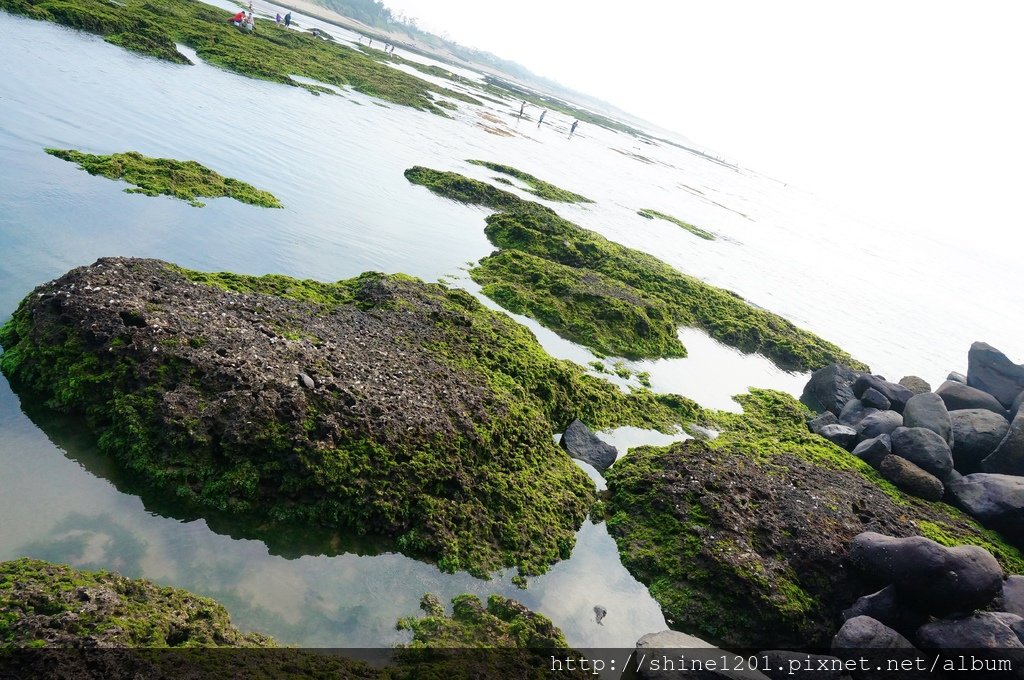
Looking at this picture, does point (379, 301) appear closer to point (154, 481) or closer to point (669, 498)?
point (154, 481)

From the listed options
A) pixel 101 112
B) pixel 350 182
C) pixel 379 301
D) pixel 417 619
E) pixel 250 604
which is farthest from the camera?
pixel 350 182

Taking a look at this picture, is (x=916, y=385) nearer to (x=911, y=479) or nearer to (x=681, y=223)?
(x=911, y=479)

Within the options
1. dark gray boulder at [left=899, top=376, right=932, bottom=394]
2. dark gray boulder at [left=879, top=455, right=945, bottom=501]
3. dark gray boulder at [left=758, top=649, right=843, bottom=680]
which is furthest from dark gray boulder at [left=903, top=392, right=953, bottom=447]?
dark gray boulder at [left=758, top=649, right=843, bottom=680]

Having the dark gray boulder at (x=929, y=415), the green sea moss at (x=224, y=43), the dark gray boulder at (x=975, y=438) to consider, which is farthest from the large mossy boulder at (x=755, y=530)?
the green sea moss at (x=224, y=43)

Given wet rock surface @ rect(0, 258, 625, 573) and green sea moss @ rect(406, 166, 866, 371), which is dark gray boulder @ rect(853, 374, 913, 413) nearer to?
green sea moss @ rect(406, 166, 866, 371)

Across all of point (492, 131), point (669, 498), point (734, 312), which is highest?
point (492, 131)

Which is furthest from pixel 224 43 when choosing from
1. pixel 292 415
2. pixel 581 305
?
pixel 292 415

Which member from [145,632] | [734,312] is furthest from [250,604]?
[734,312]
